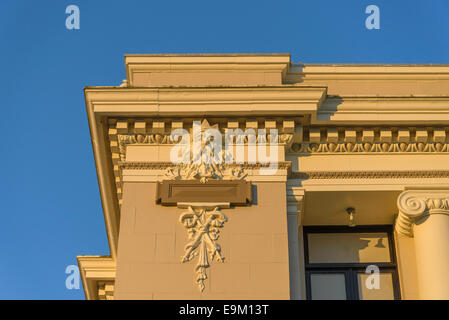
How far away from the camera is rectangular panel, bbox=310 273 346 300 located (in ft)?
62.1

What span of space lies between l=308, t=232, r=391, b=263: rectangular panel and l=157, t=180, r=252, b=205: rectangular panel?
93.4 inches

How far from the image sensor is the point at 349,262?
63.2 feet

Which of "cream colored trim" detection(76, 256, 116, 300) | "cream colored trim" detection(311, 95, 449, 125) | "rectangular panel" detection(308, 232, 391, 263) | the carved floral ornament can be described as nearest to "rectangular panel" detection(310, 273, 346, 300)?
"rectangular panel" detection(308, 232, 391, 263)

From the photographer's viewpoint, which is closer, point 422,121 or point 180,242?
point 180,242

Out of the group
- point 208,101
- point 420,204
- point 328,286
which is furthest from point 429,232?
point 208,101

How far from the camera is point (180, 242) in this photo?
A: 17.6 m

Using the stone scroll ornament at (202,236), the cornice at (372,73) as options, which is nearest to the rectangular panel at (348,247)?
the stone scroll ornament at (202,236)

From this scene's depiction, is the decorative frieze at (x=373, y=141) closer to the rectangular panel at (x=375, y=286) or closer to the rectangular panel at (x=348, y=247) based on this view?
the rectangular panel at (x=348, y=247)

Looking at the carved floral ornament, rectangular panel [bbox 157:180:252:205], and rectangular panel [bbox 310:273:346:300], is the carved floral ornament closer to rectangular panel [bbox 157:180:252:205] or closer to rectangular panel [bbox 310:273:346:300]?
rectangular panel [bbox 310:273:346:300]
